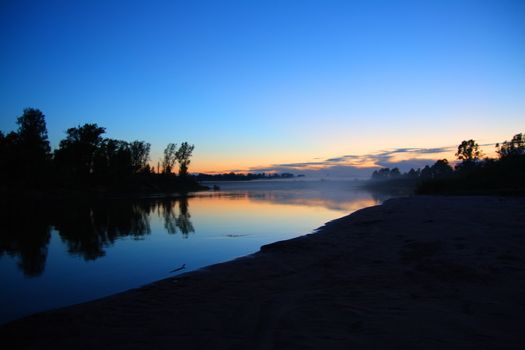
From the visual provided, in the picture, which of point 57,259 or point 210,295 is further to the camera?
point 57,259

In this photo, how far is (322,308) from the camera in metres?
5.25

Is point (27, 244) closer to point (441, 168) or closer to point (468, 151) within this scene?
point (468, 151)

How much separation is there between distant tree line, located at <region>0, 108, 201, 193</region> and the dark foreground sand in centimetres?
6544

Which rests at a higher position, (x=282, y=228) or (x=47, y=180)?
(x=47, y=180)

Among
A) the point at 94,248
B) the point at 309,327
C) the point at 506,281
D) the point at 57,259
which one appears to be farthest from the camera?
the point at 94,248

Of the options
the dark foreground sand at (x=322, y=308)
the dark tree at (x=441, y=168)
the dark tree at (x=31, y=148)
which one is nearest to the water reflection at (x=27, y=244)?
the dark foreground sand at (x=322, y=308)

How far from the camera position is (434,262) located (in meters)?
7.64

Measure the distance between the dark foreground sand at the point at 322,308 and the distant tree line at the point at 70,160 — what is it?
65.4 m

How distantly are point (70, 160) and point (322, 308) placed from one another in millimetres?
81363

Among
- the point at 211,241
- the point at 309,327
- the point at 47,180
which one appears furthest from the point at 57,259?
the point at 47,180

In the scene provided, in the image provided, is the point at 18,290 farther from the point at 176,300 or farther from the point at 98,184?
the point at 98,184

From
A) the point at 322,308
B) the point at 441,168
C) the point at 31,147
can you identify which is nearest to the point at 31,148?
the point at 31,147

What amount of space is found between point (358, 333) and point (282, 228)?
14.0m

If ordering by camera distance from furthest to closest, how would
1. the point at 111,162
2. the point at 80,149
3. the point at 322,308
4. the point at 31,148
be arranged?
the point at 111,162 < the point at 80,149 < the point at 31,148 < the point at 322,308
